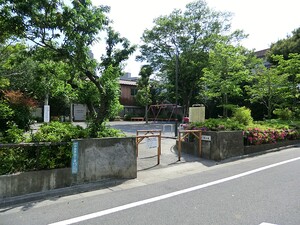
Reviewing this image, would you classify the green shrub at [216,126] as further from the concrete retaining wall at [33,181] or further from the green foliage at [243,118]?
the concrete retaining wall at [33,181]

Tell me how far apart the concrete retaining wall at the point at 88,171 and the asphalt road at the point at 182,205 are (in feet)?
1.40

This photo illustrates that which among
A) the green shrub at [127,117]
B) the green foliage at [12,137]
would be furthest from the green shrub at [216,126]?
the green shrub at [127,117]

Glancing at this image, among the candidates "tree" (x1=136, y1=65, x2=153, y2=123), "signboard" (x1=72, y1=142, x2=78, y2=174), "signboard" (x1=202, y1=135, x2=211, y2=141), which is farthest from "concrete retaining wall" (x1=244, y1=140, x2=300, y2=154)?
"tree" (x1=136, y1=65, x2=153, y2=123)

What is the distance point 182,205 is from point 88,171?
2.47 meters

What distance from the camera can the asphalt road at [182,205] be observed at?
13.3 feet

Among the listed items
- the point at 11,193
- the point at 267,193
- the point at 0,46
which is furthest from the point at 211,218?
the point at 0,46

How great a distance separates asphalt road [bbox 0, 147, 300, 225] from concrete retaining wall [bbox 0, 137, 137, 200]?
428 millimetres

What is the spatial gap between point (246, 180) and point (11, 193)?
18.1 feet

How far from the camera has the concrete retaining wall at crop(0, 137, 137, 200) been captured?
4.96 meters

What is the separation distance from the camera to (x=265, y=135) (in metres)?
11.2

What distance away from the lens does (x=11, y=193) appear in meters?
4.88

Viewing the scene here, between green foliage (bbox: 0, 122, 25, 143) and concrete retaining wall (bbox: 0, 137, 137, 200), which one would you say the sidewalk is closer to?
concrete retaining wall (bbox: 0, 137, 137, 200)

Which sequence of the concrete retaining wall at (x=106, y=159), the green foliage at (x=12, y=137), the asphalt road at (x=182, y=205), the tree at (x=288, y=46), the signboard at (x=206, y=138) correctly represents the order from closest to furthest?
the asphalt road at (x=182, y=205) < the green foliage at (x=12, y=137) < the concrete retaining wall at (x=106, y=159) < the signboard at (x=206, y=138) < the tree at (x=288, y=46)

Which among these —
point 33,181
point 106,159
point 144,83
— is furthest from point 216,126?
point 144,83
